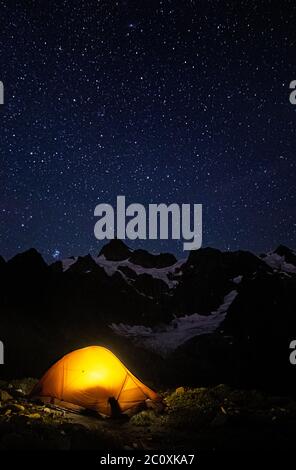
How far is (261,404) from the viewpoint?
13023 mm

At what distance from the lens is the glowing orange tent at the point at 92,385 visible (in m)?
12.8

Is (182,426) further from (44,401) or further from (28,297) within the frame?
(28,297)

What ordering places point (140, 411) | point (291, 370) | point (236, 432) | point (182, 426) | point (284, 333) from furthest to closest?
point (284, 333), point (291, 370), point (140, 411), point (182, 426), point (236, 432)

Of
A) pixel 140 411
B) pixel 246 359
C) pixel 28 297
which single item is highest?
pixel 140 411

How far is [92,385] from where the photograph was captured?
13.1 meters

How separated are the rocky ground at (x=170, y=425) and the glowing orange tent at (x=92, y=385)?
529 mm

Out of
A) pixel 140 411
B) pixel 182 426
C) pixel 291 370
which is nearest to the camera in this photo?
pixel 182 426

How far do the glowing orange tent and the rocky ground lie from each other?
53 centimetres

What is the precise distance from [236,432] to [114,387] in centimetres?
477

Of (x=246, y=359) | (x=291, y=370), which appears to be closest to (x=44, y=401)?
(x=291, y=370)

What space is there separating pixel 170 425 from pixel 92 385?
315 centimetres

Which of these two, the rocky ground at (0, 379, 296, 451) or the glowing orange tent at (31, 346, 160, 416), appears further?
the glowing orange tent at (31, 346, 160, 416)

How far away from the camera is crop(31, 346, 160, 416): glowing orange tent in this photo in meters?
12.8

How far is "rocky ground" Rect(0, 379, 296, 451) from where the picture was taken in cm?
840
